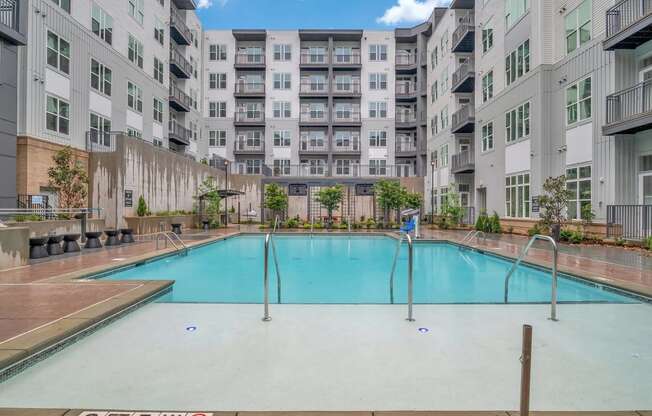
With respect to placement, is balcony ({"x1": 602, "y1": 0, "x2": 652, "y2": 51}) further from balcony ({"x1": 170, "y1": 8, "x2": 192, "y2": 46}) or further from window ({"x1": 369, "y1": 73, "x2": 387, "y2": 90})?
balcony ({"x1": 170, "y1": 8, "x2": 192, "y2": 46})

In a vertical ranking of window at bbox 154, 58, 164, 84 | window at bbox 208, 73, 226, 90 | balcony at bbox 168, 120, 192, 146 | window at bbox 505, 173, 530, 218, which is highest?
window at bbox 208, 73, 226, 90

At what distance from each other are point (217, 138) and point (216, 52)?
8724 millimetres

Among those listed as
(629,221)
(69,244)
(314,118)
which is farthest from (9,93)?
(314,118)

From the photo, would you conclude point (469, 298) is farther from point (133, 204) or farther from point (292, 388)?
point (133, 204)

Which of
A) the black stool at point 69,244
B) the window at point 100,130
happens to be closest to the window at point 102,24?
the window at point 100,130

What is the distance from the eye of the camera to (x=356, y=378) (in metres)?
3.30

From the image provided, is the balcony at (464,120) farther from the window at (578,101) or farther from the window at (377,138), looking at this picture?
the window at (377,138)

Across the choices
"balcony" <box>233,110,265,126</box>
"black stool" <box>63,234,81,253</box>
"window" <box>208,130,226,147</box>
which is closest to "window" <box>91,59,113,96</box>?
"black stool" <box>63,234,81,253</box>

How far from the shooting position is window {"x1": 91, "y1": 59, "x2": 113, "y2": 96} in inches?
787

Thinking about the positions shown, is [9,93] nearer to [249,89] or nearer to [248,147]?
[248,147]

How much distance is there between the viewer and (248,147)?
3950 cm

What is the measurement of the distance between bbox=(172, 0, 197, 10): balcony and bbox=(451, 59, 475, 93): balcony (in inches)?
877

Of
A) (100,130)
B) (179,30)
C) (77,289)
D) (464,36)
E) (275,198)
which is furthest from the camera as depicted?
(179,30)

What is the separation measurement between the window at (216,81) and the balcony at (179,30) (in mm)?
5561
